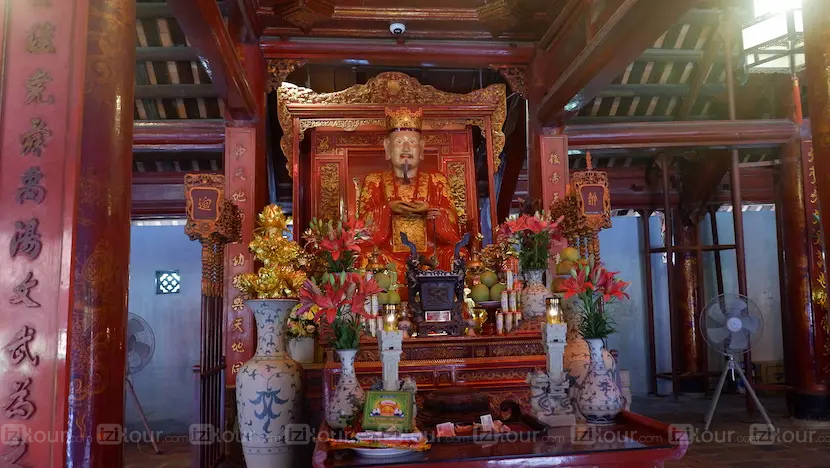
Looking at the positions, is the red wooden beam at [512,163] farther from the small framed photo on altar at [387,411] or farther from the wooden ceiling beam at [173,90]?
the small framed photo on altar at [387,411]

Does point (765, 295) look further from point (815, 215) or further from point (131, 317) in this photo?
point (131, 317)

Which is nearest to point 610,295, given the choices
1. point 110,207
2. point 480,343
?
point 480,343

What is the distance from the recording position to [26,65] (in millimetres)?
2027

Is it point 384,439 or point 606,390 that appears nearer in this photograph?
point 384,439

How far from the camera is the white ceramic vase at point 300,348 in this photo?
13.6 ft

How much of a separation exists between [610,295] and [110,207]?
6.93ft

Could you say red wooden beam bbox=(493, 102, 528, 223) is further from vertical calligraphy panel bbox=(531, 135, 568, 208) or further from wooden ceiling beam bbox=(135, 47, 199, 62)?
wooden ceiling beam bbox=(135, 47, 199, 62)

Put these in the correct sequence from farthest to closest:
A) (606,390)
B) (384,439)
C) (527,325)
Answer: (527,325) < (606,390) < (384,439)

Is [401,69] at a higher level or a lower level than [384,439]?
higher

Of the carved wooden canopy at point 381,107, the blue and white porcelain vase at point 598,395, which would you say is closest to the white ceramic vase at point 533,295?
the blue and white porcelain vase at point 598,395

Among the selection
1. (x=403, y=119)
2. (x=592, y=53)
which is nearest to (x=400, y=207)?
(x=403, y=119)

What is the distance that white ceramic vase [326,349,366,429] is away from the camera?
266cm

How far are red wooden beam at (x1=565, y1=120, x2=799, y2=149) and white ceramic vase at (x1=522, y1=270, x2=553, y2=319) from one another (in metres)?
2.29

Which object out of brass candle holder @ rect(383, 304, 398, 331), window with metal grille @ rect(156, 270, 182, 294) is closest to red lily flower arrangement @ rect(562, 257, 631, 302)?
brass candle holder @ rect(383, 304, 398, 331)
